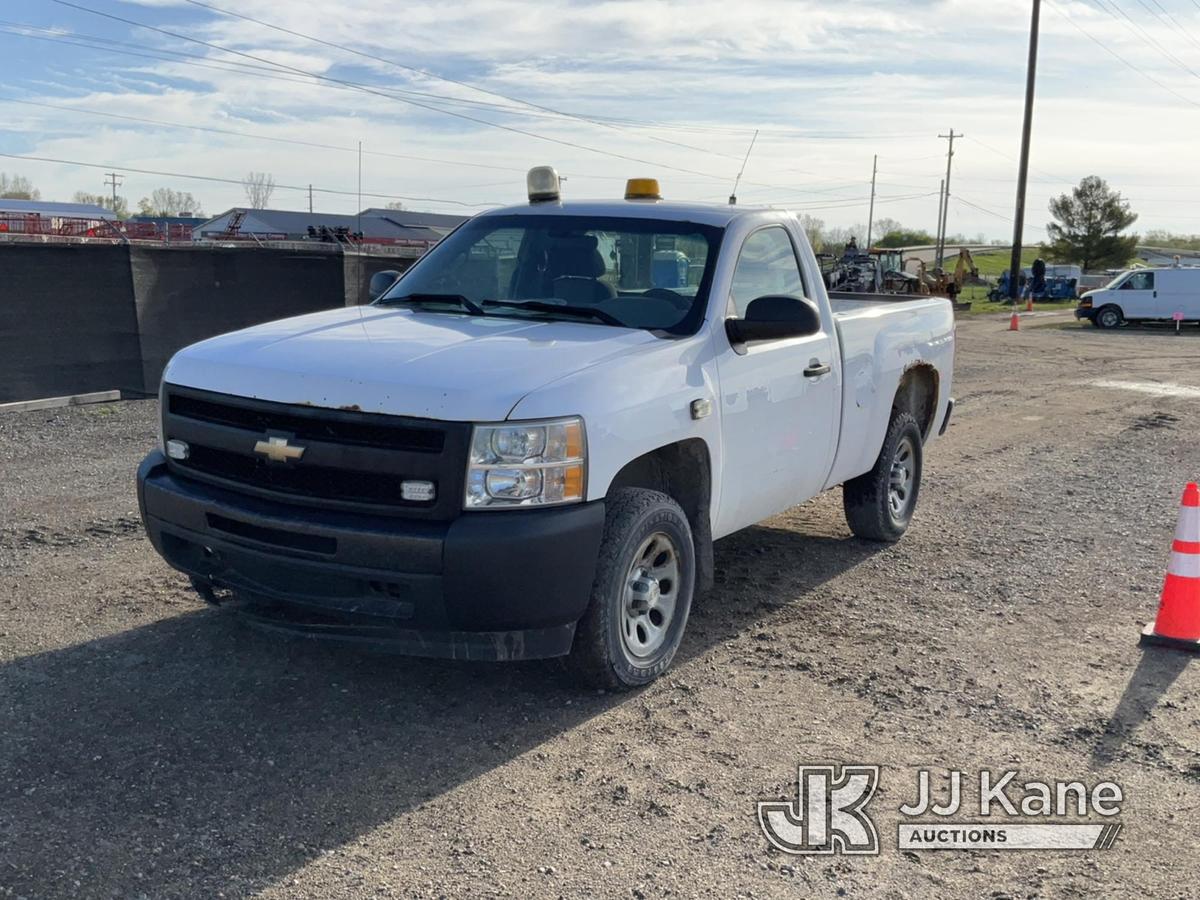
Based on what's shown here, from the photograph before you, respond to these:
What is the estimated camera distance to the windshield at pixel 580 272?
5055mm

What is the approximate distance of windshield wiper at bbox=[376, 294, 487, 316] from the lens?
5227 millimetres

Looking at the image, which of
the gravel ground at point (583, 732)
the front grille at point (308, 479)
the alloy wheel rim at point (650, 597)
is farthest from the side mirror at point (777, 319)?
the front grille at point (308, 479)

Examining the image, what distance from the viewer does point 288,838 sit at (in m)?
3.43

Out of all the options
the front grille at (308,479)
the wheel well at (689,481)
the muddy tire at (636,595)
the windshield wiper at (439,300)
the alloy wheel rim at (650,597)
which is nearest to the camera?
the front grille at (308,479)

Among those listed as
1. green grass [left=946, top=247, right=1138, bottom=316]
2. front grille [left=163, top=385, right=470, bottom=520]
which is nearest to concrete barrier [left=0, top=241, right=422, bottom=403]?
front grille [left=163, top=385, right=470, bottom=520]

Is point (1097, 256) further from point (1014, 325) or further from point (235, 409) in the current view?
point (235, 409)

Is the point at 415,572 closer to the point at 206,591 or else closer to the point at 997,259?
the point at 206,591

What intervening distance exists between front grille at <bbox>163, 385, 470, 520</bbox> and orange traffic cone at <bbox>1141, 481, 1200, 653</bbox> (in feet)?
11.3

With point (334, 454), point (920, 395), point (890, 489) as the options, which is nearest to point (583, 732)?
point (334, 454)

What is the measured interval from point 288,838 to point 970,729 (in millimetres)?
2513

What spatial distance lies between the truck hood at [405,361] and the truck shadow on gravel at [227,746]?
46.3 inches

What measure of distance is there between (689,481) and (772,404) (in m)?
0.65

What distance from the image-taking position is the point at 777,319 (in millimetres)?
4902

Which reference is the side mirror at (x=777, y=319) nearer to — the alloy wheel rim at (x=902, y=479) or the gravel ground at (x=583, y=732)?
the gravel ground at (x=583, y=732)
